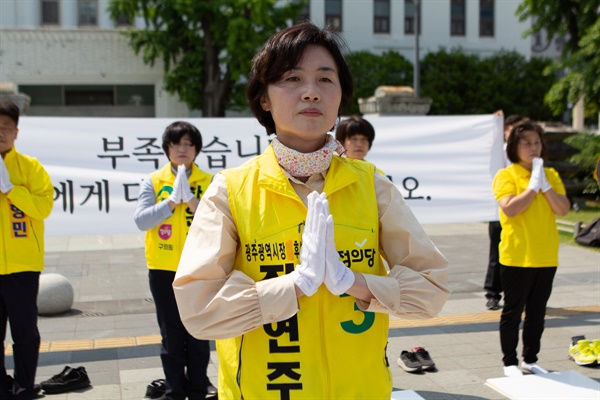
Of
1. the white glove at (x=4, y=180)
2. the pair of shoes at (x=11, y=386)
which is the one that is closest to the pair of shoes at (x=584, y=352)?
the pair of shoes at (x=11, y=386)

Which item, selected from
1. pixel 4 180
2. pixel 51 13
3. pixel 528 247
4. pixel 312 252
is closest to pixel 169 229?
pixel 4 180

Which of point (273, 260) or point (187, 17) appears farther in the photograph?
point (187, 17)

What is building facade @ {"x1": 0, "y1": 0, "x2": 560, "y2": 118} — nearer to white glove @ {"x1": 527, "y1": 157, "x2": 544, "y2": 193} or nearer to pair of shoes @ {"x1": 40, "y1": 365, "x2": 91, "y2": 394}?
white glove @ {"x1": 527, "y1": 157, "x2": 544, "y2": 193}

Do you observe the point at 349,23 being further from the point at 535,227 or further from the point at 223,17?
the point at 535,227

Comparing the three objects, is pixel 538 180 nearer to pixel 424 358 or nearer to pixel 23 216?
pixel 424 358

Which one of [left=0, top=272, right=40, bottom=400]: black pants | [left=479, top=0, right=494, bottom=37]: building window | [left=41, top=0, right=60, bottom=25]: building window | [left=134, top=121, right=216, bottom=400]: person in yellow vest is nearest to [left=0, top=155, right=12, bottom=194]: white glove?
[left=0, top=272, right=40, bottom=400]: black pants

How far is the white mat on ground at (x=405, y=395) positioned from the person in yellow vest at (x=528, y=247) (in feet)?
2.85

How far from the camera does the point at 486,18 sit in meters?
38.8

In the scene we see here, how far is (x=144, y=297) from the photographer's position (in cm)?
821

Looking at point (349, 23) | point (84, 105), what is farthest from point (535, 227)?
point (349, 23)

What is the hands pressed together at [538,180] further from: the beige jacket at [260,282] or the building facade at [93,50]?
the building facade at [93,50]

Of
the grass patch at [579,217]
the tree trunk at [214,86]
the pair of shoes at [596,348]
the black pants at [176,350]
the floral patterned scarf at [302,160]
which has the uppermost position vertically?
the tree trunk at [214,86]

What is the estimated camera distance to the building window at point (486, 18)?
3866 centimetres

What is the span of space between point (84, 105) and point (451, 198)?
25.0 m
